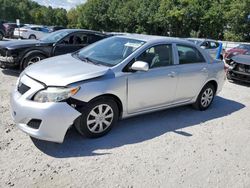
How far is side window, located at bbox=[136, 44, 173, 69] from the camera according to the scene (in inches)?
193

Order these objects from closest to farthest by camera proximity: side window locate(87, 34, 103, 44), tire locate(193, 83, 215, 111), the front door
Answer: the front door
tire locate(193, 83, 215, 111)
side window locate(87, 34, 103, 44)

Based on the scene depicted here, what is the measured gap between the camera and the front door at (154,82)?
15.3ft

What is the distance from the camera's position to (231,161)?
418 centimetres

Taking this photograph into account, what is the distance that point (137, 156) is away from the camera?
4031 millimetres

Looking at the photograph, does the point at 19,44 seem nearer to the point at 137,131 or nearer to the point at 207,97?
the point at 137,131

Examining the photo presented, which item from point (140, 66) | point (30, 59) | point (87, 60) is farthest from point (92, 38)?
point (140, 66)

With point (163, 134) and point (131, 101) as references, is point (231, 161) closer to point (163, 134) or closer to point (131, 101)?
point (163, 134)

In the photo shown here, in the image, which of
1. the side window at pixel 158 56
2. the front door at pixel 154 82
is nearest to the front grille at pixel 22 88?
the front door at pixel 154 82

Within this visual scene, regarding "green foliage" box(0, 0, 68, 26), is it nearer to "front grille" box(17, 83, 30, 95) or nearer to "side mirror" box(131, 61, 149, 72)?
"front grille" box(17, 83, 30, 95)

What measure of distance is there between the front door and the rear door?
0.21 m

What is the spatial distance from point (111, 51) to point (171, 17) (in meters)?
32.6

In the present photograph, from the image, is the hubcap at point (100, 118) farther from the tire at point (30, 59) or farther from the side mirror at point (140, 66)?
the tire at point (30, 59)

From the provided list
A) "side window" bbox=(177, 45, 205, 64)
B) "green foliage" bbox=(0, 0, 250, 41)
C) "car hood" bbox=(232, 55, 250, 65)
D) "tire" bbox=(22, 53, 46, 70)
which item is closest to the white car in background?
"tire" bbox=(22, 53, 46, 70)

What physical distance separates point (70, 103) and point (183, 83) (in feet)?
8.05
